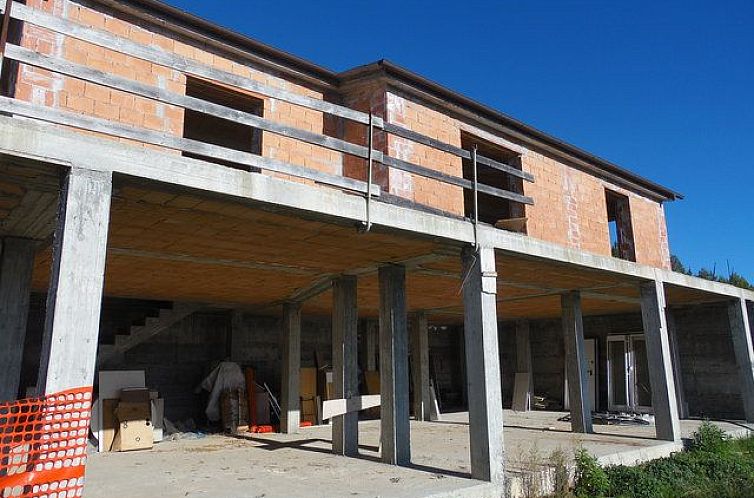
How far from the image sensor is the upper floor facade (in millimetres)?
5219

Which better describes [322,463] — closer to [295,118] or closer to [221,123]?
[295,118]

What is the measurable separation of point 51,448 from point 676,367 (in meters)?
15.4

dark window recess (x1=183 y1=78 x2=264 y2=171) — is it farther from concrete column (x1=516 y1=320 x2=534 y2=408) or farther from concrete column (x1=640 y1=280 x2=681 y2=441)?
concrete column (x1=516 y1=320 x2=534 y2=408)

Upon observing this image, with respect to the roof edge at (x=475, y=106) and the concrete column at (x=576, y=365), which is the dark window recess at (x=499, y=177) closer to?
the roof edge at (x=475, y=106)

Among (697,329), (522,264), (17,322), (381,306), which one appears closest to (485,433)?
(381,306)

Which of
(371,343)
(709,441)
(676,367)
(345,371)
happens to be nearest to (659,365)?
(709,441)

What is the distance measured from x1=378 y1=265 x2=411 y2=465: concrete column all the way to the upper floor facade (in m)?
1.45

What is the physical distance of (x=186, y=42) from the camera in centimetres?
820

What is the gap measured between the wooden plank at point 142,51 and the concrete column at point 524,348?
13.2 m

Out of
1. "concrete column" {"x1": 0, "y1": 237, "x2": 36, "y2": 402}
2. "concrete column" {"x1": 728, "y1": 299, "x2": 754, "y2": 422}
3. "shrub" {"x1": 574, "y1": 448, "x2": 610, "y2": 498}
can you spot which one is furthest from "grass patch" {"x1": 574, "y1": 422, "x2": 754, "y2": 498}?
"concrete column" {"x1": 0, "y1": 237, "x2": 36, "y2": 402}

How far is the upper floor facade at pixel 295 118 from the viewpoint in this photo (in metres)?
5.22

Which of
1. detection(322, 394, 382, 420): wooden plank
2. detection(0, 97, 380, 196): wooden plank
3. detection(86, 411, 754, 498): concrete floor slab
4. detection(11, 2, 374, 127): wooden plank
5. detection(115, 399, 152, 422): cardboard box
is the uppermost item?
detection(11, 2, 374, 127): wooden plank

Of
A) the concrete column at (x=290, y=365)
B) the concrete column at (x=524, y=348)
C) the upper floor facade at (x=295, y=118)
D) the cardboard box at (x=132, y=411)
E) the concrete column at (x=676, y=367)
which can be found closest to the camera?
the upper floor facade at (x=295, y=118)

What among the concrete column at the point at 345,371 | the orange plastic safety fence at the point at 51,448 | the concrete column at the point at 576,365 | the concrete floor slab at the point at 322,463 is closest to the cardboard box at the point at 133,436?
the concrete floor slab at the point at 322,463
